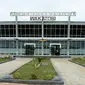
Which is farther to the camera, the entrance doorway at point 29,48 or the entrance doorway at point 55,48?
the entrance doorway at point 29,48

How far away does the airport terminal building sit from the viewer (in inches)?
2158

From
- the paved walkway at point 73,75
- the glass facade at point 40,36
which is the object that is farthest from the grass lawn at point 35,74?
the glass facade at point 40,36

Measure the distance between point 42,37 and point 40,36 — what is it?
791 mm

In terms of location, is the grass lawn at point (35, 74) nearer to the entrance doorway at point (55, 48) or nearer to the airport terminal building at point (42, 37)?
the airport terminal building at point (42, 37)

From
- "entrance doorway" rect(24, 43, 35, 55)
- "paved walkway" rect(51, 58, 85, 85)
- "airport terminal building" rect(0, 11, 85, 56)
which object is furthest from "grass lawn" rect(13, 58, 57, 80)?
"entrance doorway" rect(24, 43, 35, 55)

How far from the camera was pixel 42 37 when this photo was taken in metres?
55.0

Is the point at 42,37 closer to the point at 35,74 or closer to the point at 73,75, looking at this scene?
the point at 73,75

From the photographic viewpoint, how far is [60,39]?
5500 centimetres

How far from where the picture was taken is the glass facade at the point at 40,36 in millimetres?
54875

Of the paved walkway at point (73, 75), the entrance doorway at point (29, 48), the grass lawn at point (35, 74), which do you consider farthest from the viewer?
the entrance doorway at point (29, 48)

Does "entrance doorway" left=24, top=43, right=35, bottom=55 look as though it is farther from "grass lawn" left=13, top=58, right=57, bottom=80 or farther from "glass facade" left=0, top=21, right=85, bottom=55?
"grass lawn" left=13, top=58, right=57, bottom=80

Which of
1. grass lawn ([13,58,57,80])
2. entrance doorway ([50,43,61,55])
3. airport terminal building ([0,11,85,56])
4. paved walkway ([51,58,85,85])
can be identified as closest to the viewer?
paved walkway ([51,58,85,85])

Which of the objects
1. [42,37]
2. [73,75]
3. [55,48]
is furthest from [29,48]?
[73,75]

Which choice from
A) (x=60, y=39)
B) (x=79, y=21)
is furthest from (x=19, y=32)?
(x=79, y=21)
